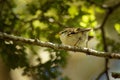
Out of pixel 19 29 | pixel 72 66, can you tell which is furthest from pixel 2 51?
pixel 72 66

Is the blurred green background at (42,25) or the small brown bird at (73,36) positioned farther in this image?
the blurred green background at (42,25)

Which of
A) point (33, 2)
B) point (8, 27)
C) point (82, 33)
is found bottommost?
point (82, 33)

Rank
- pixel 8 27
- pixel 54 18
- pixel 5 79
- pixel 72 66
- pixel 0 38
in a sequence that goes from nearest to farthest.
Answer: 1. pixel 0 38
2. pixel 8 27
3. pixel 54 18
4. pixel 5 79
5. pixel 72 66

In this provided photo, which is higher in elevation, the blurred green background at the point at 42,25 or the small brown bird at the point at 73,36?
the blurred green background at the point at 42,25

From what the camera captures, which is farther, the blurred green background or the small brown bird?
the blurred green background

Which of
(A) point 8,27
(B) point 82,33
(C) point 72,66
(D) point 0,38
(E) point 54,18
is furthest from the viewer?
(C) point 72,66

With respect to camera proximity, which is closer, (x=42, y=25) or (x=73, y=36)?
(x=73, y=36)

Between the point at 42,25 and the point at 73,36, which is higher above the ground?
the point at 42,25

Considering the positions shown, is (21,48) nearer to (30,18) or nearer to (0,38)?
(0,38)

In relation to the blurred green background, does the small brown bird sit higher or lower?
lower

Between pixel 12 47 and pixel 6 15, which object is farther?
pixel 6 15

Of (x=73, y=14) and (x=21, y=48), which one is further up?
(x=73, y=14)
